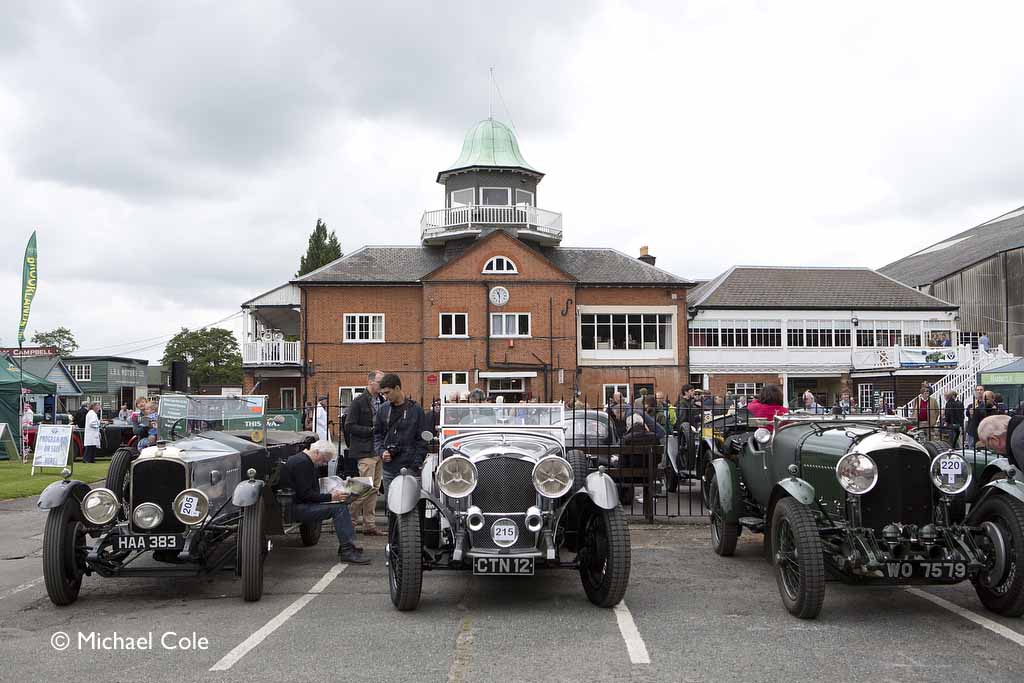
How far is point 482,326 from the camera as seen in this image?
3562 cm

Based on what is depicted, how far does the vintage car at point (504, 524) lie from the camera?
6797mm

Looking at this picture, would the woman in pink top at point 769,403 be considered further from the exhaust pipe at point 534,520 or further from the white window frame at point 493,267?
the white window frame at point 493,267

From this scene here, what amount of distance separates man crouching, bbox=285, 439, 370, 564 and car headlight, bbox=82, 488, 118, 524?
1861mm

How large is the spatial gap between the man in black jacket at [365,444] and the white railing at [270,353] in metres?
25.5

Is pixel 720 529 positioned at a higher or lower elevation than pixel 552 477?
lower

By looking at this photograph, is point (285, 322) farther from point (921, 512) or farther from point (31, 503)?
point (921, 512)

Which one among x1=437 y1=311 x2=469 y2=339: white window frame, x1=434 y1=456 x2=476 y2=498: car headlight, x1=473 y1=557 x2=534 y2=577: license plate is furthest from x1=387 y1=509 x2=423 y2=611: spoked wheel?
x1=437 y1=311 x2=469 y2=339: white window frame

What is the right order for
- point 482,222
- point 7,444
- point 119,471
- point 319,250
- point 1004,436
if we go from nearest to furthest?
point 1004,436, point 119,471, point 7,444, point 482,222, point 319,250

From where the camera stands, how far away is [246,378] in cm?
3694

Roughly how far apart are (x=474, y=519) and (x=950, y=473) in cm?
373

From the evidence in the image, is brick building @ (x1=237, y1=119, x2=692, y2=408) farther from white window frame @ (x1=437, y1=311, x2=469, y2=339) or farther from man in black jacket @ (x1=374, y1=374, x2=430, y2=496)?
man in black jacket @ (x1=374, y1=374, x2=430, y2=496)

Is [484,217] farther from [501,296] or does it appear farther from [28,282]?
[28,282]

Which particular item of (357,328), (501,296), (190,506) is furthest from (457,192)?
(190,506)

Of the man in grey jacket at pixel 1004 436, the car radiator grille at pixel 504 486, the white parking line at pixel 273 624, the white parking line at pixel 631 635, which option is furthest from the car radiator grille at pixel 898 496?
the white parking line at pixel 273 624
